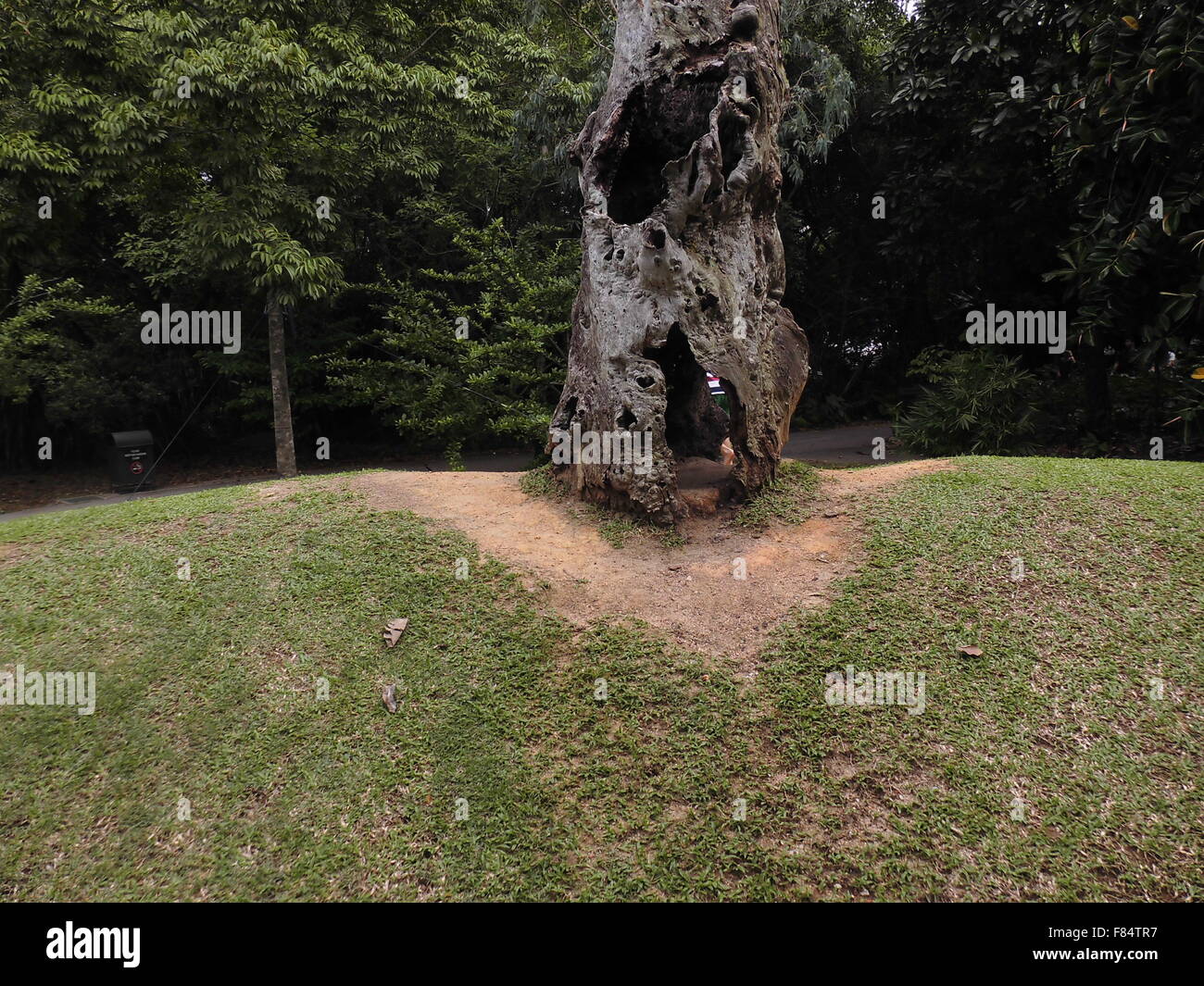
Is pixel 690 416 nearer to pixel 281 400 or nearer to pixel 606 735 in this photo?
pixel 606 735

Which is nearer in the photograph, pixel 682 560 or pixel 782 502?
pixel 682 560

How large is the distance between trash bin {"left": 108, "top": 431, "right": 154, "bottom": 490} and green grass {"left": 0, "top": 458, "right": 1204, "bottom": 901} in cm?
631

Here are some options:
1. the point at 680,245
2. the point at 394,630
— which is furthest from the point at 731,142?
the point at 394,630

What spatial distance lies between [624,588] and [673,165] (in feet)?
10.4

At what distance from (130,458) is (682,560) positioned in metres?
9.71

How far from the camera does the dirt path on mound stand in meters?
4.48

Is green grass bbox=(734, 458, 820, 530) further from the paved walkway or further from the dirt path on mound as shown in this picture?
the paved walkway

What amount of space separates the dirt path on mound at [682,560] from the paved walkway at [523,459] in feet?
17.1

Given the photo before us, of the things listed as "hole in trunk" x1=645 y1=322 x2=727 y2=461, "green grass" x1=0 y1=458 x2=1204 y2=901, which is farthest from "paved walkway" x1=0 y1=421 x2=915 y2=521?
"green grass" x1=0 y1=458 x2=1204 y2=901

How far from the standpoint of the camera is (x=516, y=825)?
10.7 feet

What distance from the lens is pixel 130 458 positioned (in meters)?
10.9

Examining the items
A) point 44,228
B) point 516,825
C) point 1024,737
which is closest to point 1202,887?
point 1024,737

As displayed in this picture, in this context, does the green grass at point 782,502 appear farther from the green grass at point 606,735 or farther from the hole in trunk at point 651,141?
the hole in trunk at point 651,141

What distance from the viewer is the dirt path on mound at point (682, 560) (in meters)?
4.48
